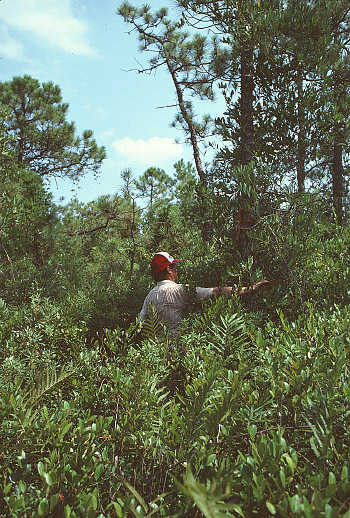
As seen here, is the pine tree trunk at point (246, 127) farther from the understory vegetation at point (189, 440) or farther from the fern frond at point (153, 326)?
the understory vegetation at point (189, 440)

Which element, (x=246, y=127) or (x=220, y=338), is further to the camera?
(x=246, y=127)

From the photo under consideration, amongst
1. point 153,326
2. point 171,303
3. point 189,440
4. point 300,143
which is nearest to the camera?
point 189,440

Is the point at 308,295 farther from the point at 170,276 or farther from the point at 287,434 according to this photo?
the point at 287,434

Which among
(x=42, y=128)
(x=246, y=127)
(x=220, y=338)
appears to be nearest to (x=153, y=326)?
(x=220, y=338)

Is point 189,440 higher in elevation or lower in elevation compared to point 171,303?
lower

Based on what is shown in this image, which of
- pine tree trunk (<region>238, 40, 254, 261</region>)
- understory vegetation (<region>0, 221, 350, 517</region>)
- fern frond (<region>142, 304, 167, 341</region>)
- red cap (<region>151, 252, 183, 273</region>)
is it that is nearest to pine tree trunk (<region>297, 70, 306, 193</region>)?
pine tree trunk (<region>238, 40, 254, 261</region>)

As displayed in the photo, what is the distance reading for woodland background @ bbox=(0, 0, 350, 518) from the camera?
4.35 ft

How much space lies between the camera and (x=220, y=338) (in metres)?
2.30

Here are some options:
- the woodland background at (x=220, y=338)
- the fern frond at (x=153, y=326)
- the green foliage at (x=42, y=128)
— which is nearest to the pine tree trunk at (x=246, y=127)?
the woodland background at (x=220, y=338)

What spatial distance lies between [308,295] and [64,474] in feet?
9.83

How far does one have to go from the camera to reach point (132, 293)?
5.07 m

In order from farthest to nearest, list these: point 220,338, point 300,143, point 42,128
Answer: point 42,128 < point 300,143 < point 220,338

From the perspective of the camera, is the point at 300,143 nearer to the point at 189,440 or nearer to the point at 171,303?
the point at 171,303

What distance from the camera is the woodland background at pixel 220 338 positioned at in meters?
1.33
